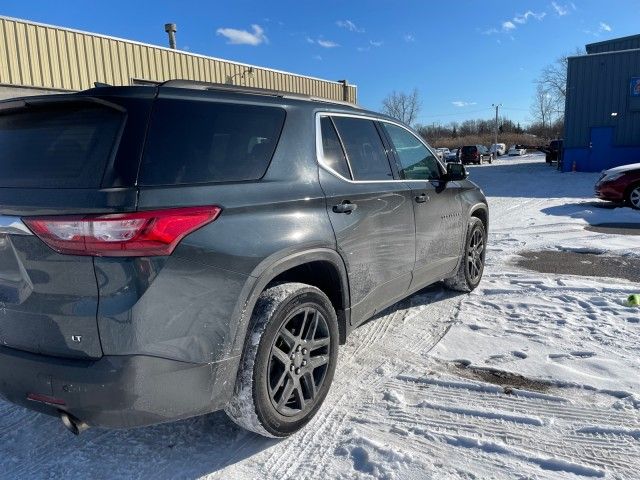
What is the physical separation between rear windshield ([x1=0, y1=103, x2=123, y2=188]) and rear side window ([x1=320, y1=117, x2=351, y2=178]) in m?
1.28

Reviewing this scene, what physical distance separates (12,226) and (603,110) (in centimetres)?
2742

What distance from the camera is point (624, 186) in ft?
Result: 36.7

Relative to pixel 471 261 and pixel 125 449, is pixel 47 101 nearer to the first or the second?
pixel 125 449

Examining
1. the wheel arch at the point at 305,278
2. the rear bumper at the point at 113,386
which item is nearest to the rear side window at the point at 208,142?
the wheel arch at the point at 305,278

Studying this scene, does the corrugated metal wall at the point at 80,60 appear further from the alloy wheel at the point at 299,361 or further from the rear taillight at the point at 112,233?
the rear taillight at the point at 112,233

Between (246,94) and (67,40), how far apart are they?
1214 cm

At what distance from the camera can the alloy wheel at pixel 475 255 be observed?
520 cm

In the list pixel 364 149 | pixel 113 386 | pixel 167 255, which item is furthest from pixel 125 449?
pixel 364 149

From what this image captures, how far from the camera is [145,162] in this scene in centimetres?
211

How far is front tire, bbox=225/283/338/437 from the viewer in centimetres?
245

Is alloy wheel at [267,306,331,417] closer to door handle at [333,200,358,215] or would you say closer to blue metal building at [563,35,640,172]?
door handle at [333,200,358,215]

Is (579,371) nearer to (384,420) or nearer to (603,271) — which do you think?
(384,420)

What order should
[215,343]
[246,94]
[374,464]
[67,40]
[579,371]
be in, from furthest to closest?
1. [67,40]
2. [579,371]
3. [246,94]
4. [374,464]
5. [215,343]

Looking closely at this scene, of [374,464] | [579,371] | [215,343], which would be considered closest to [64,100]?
[215,343]
